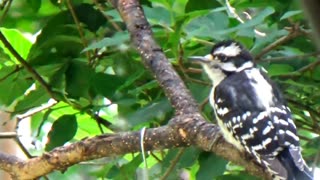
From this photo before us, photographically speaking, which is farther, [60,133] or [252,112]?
[60,133]

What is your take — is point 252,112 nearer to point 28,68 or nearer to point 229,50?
point 229,50

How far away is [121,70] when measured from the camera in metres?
1.81

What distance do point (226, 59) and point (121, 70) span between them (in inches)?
13.6

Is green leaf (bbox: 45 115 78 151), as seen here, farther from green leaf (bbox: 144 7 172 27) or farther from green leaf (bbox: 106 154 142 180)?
green leaf (bbox: 144 7 172 27)

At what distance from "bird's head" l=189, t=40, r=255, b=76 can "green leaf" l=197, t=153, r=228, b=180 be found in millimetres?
259

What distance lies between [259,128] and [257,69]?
10.6 inches

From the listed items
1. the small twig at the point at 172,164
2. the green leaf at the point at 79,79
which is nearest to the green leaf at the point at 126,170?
the small twig at the point at 172,164

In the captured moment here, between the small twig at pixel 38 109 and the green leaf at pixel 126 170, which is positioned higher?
the small twig at pixel 38 109

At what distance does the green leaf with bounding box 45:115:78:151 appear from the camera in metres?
1.87

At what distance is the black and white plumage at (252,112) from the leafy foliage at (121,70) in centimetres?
5

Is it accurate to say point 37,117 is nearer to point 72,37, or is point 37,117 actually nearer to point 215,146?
point 72,37

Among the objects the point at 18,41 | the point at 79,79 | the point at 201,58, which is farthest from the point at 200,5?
the point at 18,41

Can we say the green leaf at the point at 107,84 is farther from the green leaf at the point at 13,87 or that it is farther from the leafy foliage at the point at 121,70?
the green leaf at the point at 13,87

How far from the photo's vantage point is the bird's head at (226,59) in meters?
1.65
